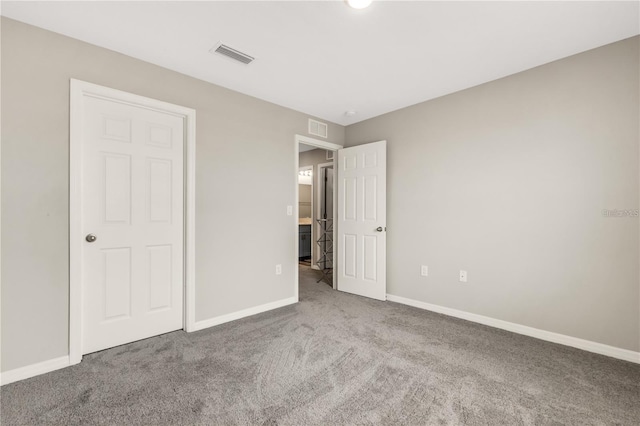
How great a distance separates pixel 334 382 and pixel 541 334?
6.49ft

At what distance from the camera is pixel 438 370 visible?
2049mm

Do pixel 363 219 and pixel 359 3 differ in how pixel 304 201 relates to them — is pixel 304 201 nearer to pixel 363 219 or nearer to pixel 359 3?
pixel 363 219

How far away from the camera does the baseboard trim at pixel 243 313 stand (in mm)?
2791

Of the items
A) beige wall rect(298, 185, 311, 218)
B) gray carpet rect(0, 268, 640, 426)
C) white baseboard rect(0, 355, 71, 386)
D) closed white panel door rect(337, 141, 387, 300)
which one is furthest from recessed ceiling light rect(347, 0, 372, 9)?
beige wall rect(298, 185, 311, 218)

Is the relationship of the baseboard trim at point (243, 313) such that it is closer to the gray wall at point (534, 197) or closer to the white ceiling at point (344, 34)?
the gray wall at point (534, 197)

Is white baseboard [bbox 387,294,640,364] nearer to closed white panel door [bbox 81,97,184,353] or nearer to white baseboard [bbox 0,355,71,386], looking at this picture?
closed white panel door [bbox 81,97,184,353]

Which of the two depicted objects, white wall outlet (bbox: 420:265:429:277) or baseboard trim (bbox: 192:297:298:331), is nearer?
baseboard trim (bbox: 192:297:298:331)

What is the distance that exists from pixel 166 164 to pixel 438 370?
279cm

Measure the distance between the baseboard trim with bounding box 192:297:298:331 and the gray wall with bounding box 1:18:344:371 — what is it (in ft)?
0.18

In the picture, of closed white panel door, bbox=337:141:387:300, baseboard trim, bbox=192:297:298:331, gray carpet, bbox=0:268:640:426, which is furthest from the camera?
closed white panel door, bbox=337:141:387:300

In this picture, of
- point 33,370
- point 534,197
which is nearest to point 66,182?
point 33,370

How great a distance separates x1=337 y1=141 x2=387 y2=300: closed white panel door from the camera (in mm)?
3682

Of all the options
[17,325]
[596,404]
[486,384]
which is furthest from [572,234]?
[17,325]

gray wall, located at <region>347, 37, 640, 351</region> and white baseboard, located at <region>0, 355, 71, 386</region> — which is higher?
gray wall, located at <region>347, 37, 640, 351</region>
